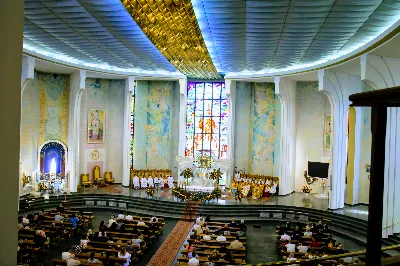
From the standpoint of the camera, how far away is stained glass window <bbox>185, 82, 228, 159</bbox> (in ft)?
83.6

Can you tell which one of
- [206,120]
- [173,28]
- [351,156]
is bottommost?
[351,156]

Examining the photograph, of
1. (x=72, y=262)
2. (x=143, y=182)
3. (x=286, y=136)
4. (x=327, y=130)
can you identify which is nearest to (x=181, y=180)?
(x=143, y=182)

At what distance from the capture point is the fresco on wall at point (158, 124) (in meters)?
25.8

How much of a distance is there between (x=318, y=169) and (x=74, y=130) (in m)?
14.2

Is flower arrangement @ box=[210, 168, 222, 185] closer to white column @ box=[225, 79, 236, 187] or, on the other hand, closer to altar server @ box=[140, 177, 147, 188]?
white column @ box=[225, 79, 236, 187]

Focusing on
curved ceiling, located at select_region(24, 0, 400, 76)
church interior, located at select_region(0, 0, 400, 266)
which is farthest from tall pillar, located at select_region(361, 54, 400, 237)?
curved ceiling, located at select_region(24, 0, 400, 76)

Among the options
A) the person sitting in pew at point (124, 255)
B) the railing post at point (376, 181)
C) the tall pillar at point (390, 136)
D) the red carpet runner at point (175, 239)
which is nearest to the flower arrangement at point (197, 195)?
the red carpet runner at point (175, 239)

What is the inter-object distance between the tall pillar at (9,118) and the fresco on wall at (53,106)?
20949 mm

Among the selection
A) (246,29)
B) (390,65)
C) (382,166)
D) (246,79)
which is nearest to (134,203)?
(246,79)

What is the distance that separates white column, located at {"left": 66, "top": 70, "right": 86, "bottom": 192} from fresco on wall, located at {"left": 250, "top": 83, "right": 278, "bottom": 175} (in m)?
10.8

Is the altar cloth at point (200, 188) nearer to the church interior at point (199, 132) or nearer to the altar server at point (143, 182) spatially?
the church interior at point (199, 132)

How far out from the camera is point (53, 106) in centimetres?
2258

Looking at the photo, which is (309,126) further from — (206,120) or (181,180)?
(181,180)

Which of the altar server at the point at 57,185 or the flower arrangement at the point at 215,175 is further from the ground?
the flower arrangement at the point at 215,175
